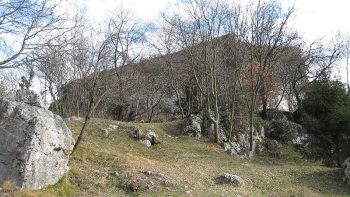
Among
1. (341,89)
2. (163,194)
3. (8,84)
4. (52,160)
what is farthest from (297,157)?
(8,84)

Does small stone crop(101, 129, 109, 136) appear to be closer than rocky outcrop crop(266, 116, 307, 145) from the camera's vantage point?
Yes

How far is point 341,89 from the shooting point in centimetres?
2281

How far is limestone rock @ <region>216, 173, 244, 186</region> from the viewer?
648 inches

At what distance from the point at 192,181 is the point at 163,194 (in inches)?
86.3

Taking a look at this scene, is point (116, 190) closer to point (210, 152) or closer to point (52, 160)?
point (52, 160)

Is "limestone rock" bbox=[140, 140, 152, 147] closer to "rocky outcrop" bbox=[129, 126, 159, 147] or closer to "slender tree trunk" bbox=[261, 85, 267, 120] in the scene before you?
"rocky outcrop" bbox=[129, 126, 159, 147]

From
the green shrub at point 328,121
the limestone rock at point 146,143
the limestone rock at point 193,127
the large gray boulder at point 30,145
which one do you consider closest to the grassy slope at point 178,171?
the limestone rock at point 146,143

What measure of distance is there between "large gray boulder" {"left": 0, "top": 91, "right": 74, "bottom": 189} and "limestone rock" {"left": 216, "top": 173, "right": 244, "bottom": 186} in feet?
19.8

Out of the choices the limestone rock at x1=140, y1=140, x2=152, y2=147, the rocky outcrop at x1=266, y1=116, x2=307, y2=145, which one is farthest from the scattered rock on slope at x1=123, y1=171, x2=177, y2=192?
the rocky outcrop at x1=266, y1=116, x2=307, y2=145

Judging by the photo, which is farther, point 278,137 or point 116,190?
point 278,137

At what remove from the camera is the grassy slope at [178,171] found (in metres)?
14.4

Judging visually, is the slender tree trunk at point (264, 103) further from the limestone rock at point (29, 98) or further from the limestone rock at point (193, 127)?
the limestone rock at point (29, 98)

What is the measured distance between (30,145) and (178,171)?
6.57m

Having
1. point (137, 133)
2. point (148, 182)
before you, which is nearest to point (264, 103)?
point (137, 133)
